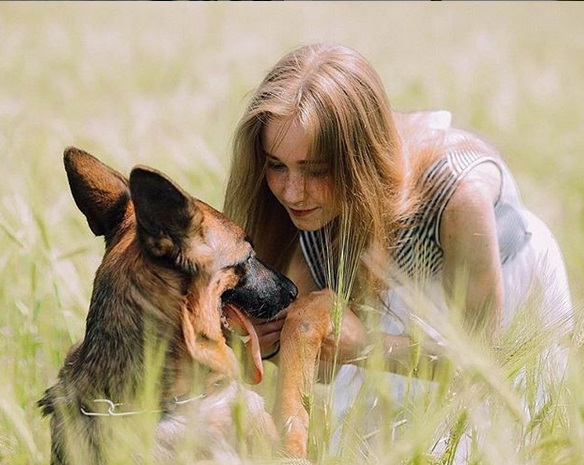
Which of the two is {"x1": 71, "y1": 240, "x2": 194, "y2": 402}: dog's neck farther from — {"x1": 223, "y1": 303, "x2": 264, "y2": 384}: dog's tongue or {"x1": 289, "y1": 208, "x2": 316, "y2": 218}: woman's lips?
{"x1": 289, "y1": 208, "x2": 316, "y2": 218}: woman's lips

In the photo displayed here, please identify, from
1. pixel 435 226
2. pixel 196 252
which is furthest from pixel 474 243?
pixel 196 252

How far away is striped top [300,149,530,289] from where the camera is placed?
12.9 ft

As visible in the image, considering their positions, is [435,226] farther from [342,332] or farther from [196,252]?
[196,252]

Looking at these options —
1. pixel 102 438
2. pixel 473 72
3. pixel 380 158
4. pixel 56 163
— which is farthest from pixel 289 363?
pixel 473 72

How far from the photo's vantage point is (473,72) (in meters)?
9.56

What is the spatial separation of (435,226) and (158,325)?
1382 millimetres

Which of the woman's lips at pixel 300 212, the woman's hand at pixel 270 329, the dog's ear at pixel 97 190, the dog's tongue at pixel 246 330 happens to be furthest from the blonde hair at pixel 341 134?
the dog's ear at pixel 97 190

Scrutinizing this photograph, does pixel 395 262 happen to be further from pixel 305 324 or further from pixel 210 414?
pixel 210 414

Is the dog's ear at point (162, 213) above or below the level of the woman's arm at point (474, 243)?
above

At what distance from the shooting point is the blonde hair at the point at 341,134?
3.63 m

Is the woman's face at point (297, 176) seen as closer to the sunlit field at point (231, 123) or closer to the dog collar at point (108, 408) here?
the sunlit field at point (231, 123)

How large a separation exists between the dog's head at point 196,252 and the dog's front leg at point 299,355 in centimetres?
8

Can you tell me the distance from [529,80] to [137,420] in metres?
7.80

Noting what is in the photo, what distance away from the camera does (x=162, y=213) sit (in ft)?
9.43
